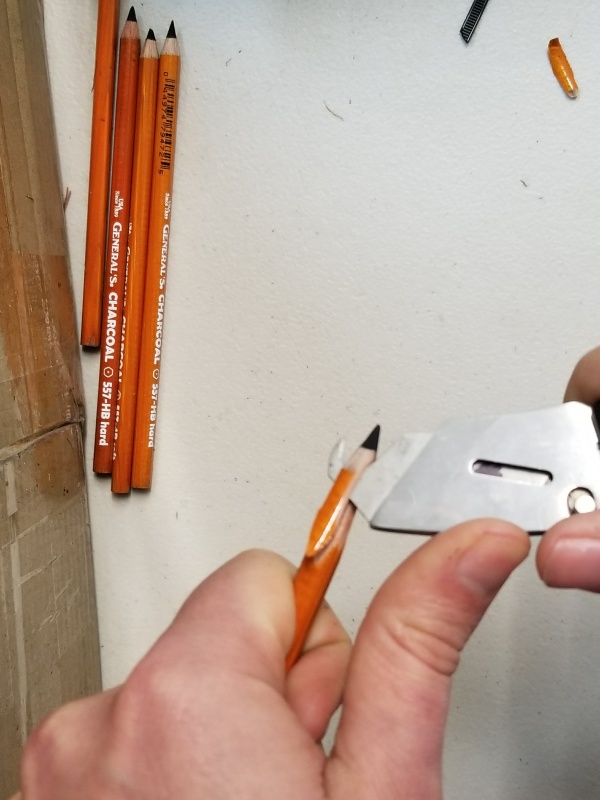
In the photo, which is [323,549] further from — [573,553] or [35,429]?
[35,429]

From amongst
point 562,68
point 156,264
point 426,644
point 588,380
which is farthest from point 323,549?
point 562,68

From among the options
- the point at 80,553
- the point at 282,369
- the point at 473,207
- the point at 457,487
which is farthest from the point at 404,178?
the point at 80,553

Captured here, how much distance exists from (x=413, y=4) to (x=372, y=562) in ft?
1.59

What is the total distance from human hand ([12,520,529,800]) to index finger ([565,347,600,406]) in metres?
0.15

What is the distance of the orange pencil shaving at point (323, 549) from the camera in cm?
34

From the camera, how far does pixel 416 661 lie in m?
0.30

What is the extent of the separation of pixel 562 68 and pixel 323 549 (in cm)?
45

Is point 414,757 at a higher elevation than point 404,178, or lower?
lower

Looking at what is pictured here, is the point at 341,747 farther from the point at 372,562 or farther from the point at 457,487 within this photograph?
the point at 372,562

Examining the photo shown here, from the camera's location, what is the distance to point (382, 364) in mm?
566

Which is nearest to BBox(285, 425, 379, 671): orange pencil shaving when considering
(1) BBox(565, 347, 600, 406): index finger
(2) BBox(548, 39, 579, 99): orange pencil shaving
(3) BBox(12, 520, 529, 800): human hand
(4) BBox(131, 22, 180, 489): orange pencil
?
(3) BBox(12, 520, 529, 800): human hand

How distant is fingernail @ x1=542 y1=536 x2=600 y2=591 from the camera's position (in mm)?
310

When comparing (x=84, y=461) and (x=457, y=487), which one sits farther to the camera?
(x=84, y=461)

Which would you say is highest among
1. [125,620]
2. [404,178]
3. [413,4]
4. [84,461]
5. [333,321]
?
[413,4]
